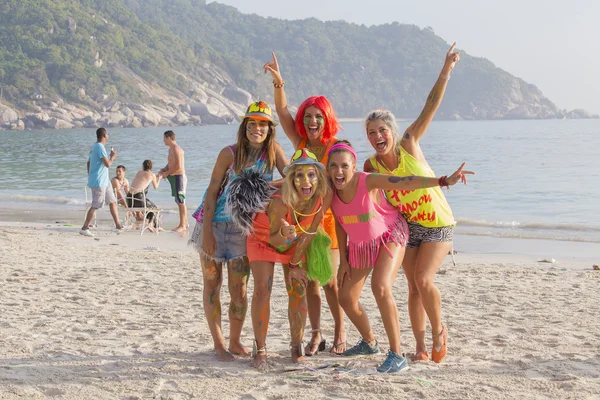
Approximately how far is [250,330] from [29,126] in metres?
87.5

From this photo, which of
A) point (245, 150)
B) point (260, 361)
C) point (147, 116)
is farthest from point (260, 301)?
point (147, 116)

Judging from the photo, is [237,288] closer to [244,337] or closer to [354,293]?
[354,293]

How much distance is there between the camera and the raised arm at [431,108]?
4777mm

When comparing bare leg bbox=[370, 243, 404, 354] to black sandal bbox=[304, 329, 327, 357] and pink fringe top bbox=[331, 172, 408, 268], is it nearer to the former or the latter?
pink fringe top bbox=[331, 172, 408, 268]

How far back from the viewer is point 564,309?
21.6ft

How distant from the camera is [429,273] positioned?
4.67 m

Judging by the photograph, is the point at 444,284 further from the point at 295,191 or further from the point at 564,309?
the point at 295,191

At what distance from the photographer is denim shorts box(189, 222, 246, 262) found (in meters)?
4.77

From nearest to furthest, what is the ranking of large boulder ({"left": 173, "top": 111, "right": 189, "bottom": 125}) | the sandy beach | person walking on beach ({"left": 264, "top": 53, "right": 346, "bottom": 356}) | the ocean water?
the sandy beach, person walking on beach ({"left": 264, "top": 53, "right": 346, "bottom": 356}), the ocean water, large boulder ({"left": 173, "top": 111, "right": 189, "bottom": 125})

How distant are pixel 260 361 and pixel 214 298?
530 millimetres

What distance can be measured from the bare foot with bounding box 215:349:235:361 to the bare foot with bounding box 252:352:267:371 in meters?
0.21

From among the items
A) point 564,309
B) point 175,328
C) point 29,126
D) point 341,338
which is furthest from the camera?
point 29,126

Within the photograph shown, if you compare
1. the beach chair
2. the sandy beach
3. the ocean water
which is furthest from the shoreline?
the sandy beach

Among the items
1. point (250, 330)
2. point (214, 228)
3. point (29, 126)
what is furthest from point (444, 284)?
point (29, 126)
